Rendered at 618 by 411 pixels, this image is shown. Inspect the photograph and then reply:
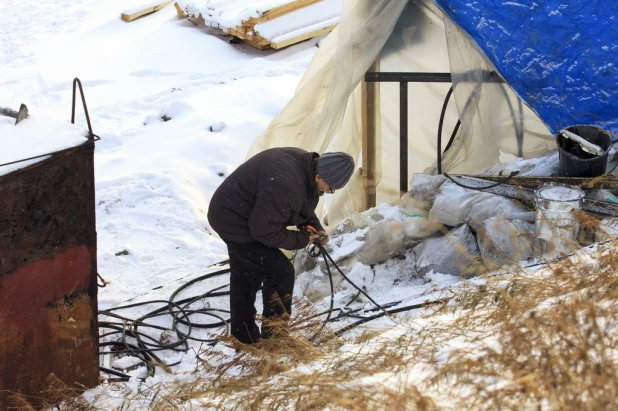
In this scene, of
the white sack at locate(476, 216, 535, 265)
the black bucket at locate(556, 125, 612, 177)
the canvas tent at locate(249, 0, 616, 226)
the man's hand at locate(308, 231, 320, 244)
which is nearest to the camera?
the man's hand at locate(308, 231, 320, 244)

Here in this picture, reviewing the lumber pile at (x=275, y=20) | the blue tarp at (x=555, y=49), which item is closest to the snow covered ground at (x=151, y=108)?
the lumber pile at (x=275, y=20)

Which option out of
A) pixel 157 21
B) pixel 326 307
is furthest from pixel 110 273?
pixel 157 21

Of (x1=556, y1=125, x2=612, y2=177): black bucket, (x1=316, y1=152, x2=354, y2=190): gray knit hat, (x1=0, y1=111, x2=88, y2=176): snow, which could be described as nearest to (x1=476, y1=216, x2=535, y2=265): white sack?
(x1=556, y1=125, x2=612, y2=177): black bucket

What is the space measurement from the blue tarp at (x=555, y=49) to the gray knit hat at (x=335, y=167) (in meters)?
2.30

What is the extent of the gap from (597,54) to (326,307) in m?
2.92

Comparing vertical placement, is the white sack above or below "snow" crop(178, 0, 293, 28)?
below

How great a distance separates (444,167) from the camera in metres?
6.25

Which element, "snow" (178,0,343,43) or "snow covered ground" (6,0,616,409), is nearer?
"snow covered ground" (6,0,616,409)

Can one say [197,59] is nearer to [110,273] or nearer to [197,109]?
[197,109]

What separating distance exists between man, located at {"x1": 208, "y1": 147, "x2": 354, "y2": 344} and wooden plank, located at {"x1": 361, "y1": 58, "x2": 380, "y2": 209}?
2043mm

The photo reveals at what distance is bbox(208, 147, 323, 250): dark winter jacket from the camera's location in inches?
166

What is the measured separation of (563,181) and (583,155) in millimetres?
341

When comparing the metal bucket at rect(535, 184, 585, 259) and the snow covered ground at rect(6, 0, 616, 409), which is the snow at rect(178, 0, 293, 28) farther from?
the metal bucket at rect(535, 184, 585, 259)

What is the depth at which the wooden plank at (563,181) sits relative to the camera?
17.1 feet
